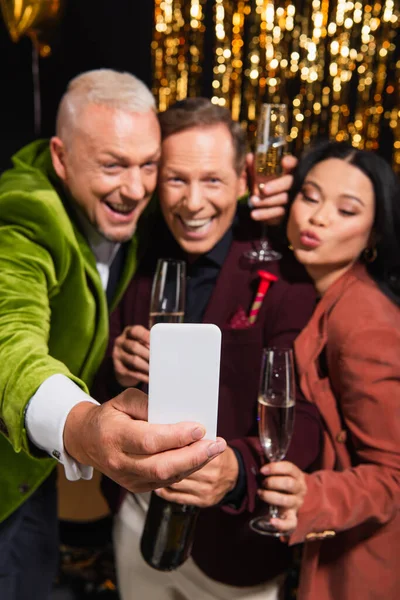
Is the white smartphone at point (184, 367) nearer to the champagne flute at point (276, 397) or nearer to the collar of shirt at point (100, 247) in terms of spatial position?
the champagne flute at point (276, 397)

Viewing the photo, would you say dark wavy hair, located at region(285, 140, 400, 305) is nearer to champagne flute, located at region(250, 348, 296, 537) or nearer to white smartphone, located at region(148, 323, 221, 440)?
champagne flute, located at region(250, 348, 296, 537)

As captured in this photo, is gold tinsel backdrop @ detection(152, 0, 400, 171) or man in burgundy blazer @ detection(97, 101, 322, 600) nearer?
man in burgundy blazer @ detection(97, 101, 322, 600)

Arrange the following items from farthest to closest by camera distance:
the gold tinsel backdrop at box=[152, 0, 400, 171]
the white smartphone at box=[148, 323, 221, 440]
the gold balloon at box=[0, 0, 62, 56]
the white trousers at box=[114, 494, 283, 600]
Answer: the gold balloon at box=[0, 0, 62, 56], the gold tinsel backdrop at box=[152, 0, 400, 171], the white trousers at box=[114, 494, 283, 600], the white smartphone at box=[148, 323, 221, 440]

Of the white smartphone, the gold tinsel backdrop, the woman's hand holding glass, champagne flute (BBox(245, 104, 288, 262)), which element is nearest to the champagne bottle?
the woman's hand holding glass

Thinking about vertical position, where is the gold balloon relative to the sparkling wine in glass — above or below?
above

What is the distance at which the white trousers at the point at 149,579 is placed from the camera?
3.91ft

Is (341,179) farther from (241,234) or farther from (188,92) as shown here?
(188,92)

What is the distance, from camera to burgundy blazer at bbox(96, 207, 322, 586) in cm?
93

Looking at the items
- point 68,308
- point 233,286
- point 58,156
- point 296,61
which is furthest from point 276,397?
point 296,61

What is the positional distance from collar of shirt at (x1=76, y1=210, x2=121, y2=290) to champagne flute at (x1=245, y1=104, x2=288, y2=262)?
0.21m

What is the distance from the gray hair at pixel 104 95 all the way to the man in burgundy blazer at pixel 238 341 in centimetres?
10

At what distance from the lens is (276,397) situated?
0.93 m

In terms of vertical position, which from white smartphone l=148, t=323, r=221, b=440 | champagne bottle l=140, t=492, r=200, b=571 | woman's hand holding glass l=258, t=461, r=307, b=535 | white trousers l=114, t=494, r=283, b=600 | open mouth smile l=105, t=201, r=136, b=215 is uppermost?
white smartphone l=148, t=323, r=221, b=440

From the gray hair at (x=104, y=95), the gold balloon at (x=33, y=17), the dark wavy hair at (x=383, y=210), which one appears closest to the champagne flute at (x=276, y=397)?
the dark wavy hair at (x=383, y=210)
